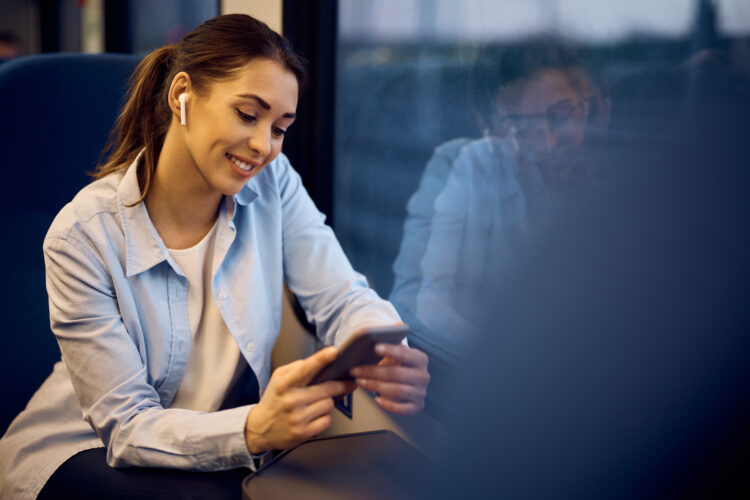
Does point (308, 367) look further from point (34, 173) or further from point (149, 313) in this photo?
point (34, 173)

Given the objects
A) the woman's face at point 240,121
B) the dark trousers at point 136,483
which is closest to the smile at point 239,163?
the woman's face at point 240,121

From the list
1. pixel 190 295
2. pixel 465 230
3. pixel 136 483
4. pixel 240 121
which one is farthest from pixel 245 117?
pixel 136 483

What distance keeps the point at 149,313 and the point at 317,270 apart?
1.10 feet

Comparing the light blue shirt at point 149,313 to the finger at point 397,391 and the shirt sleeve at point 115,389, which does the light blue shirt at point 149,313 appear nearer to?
the shirt sleeve at point 115,389

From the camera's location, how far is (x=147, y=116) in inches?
46.5

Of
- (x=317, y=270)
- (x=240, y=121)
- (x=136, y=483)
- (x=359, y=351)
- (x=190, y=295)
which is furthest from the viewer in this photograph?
(x=317, y=270)

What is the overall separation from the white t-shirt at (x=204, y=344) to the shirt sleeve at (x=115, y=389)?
11 cm

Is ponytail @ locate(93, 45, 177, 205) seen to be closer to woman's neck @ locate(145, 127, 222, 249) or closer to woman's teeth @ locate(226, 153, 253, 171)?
woman's neck @ locate(145, 127, 222, 249)

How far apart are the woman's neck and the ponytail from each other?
0.03 meters

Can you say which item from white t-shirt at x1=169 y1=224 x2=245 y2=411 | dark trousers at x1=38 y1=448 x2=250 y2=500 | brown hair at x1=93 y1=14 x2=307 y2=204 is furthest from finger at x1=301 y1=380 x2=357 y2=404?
brown hair at x1=93 y1=14 x2=307 y2=204

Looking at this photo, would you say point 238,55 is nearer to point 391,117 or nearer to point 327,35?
point 391,117

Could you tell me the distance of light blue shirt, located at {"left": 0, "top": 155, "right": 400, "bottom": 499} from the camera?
0.95m

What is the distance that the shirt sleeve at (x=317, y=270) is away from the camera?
1.22 metres

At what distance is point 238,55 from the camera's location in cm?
104
